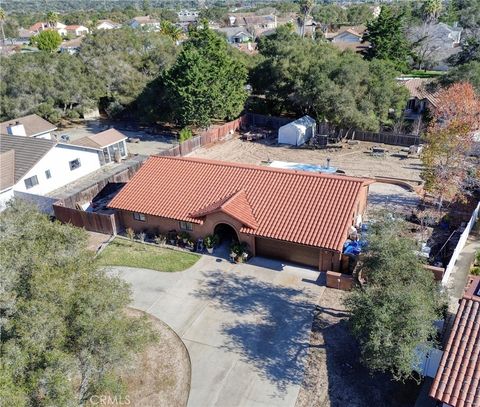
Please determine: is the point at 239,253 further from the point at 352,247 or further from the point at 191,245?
the point at 352,247

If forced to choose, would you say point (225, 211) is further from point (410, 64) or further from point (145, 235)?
point (410, 64)

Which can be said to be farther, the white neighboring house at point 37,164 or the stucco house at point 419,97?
the stucco house at point 419,97

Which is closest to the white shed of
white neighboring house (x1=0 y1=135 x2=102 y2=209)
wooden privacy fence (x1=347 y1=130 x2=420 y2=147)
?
wooden privacy fence (x1=347 y1=130 x2=420 y2=147)

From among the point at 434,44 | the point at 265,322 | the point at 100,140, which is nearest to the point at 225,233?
the point at 265,322

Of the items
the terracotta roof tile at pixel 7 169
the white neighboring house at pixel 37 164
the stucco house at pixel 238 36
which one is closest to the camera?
the terracotta roof tile at pixel 7 169

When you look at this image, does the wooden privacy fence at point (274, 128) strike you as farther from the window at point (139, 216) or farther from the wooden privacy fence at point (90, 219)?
the window at point (139, 216)

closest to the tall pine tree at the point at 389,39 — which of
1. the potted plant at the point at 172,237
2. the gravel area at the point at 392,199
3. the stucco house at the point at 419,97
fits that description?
the stucco house at the point at 419,97

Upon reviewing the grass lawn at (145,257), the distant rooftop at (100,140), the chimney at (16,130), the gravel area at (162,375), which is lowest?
the gravel area at (162,375)
